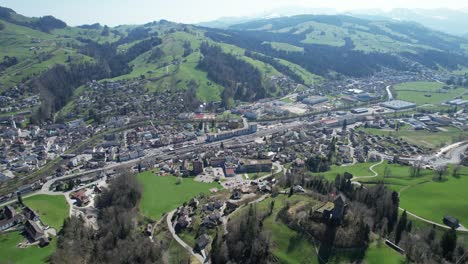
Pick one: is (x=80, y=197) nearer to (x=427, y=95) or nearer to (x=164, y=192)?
(x=164, y=192)

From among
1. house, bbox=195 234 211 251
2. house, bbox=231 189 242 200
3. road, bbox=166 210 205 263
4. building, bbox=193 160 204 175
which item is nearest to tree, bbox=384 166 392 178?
house, bbox=231 189 242 200

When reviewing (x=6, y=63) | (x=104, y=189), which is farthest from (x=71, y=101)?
(x=104, y=189)

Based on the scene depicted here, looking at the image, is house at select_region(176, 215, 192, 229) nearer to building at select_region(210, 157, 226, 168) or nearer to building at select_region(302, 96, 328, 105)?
building at select_region(210, 157, 226, 168)

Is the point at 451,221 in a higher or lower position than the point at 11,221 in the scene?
lower

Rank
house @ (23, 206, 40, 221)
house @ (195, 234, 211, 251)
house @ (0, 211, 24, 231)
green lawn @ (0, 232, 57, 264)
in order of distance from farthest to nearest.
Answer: house @ (23, 206, 40, 221) → house @ (0, 211, 24, 231) → house @ (195, 234, 211, 251) → green lawn @ (0, 232, 57, 264)

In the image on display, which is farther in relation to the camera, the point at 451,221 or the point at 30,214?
the point at 30,214

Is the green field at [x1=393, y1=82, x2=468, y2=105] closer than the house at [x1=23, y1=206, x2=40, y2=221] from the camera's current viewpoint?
No

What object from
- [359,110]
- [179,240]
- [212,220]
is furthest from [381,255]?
[359,110]

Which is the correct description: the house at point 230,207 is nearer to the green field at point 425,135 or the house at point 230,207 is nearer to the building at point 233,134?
the building at point 233,134
